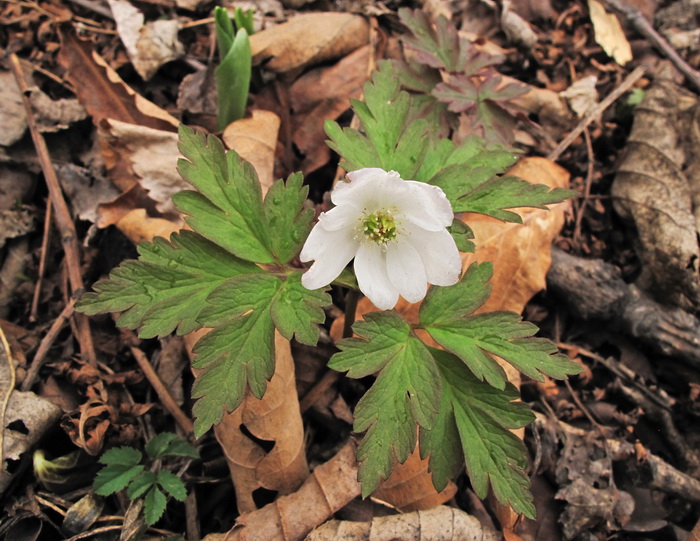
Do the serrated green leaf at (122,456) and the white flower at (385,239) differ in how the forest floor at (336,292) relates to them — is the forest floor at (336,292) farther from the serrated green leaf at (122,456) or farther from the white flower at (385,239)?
the white flower at (385,239)

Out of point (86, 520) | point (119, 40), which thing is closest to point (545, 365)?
point (86, 520)

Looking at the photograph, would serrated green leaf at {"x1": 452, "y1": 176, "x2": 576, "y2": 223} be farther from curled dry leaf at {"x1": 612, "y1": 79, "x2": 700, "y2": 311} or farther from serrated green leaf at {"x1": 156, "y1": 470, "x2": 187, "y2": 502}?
serrated green leaf at {"x1": 156, "y1": 470, "x2": 187, "y2": 502}

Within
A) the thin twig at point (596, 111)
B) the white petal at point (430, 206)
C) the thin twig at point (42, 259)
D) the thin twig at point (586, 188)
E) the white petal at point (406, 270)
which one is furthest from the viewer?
the thin twig at point (596, 111)

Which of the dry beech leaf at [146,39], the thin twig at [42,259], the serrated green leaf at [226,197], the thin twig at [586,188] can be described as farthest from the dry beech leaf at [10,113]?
the thin twig at [586,188]

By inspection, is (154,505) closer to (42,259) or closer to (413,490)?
(413,490)

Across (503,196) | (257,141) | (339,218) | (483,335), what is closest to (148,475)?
(339,218)

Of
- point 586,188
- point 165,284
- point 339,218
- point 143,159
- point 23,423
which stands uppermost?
point 339,218

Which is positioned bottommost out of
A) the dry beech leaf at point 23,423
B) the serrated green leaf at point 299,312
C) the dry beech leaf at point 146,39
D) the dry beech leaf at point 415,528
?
the dry beech leaf at point 23,423
